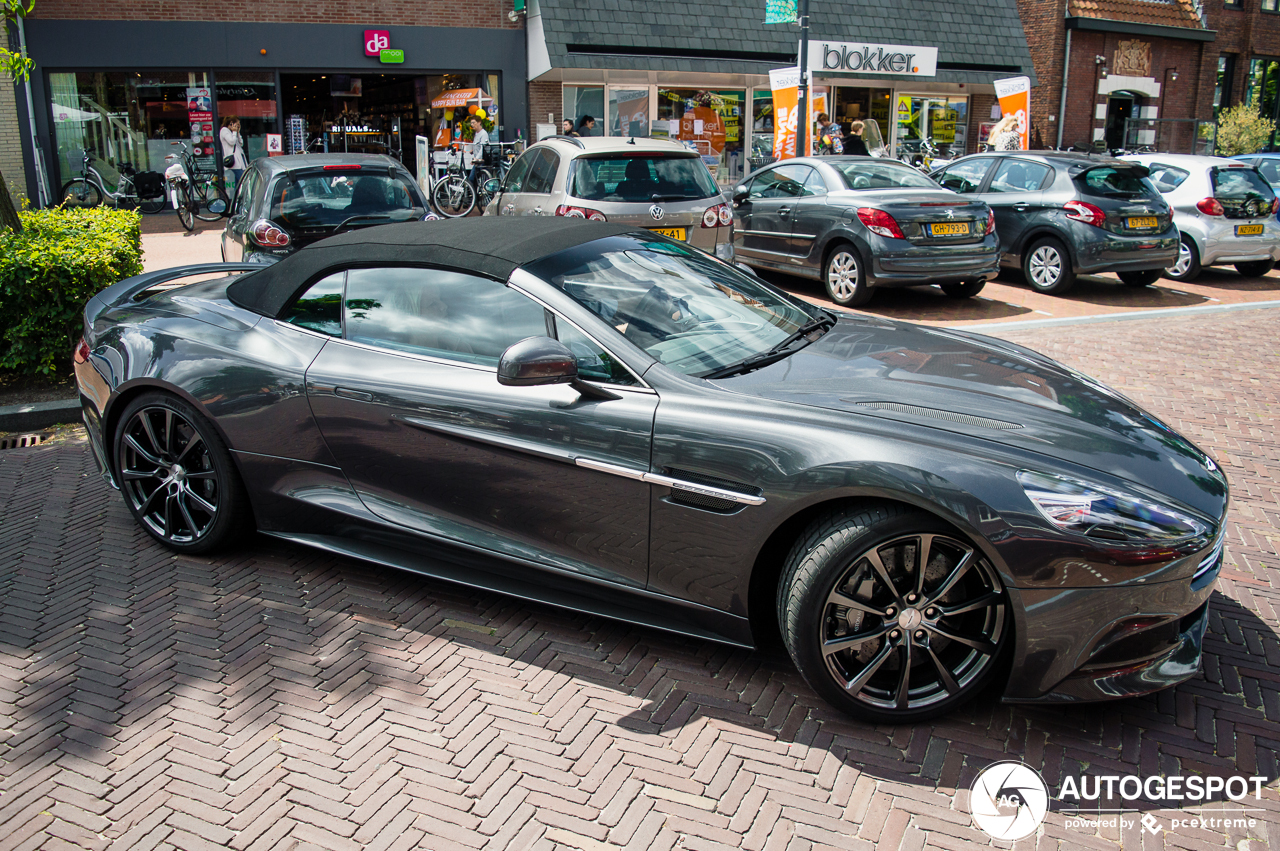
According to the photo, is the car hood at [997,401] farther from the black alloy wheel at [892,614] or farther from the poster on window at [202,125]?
the poster on window at [202,125]

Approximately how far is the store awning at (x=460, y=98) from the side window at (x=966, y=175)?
1061 cm

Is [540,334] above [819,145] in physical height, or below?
below

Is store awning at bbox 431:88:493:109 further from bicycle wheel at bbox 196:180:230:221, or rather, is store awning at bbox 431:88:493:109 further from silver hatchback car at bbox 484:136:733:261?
silver hatchback car at bbox 484:136:733:261

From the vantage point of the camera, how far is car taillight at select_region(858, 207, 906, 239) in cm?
980

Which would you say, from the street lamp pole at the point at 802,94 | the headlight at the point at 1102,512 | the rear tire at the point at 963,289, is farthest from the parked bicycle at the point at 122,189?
the headlight at the point at 1102,512

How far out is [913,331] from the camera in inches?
162

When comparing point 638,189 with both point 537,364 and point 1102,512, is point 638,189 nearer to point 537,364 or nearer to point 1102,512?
point 537,364

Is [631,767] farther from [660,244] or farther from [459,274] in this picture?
[660,244]

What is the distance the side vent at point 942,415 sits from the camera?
301cm

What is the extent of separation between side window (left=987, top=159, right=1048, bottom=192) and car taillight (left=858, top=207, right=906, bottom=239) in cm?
255

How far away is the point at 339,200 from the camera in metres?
8.45

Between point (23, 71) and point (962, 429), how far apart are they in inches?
295

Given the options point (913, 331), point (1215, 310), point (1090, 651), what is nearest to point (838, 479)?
point (1090, 651)

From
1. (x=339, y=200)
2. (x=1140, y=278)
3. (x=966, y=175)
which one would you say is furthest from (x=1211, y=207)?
(x=339, y=200)
